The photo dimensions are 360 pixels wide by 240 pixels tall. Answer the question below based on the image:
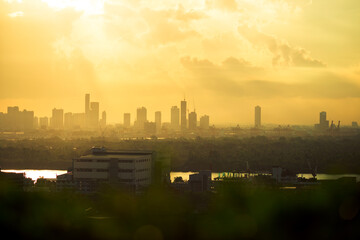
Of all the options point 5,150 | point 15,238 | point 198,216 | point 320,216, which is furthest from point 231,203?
point 5,150

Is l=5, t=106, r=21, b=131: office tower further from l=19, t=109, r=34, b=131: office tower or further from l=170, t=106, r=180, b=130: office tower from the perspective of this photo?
l=170, t=106, r=180, b=130: office tower

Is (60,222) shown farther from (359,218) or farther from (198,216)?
(359,218)

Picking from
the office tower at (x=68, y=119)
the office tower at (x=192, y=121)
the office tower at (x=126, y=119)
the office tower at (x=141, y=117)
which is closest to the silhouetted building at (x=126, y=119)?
the office tower at (x=126, y=119)

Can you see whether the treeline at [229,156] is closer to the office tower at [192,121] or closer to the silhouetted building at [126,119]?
the office tower at [192,121]

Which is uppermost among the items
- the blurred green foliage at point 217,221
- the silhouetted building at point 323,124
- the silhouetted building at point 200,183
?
the silhouetted building at point 323,124

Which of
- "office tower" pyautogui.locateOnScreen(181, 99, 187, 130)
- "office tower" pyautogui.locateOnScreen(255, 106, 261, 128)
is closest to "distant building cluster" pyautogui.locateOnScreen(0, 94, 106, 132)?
"office tower" pyautogui.locateOnScreen(181, 99, 187, 130)
